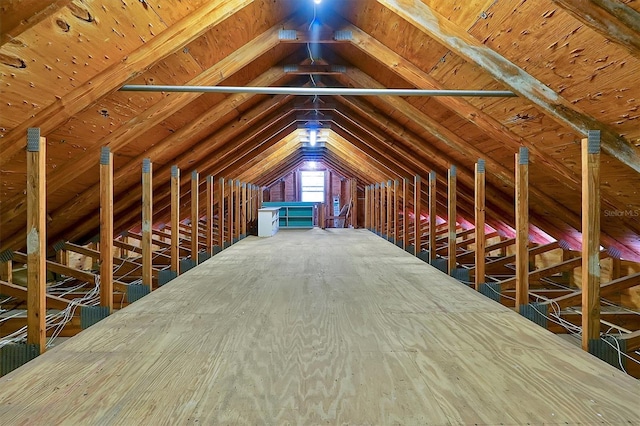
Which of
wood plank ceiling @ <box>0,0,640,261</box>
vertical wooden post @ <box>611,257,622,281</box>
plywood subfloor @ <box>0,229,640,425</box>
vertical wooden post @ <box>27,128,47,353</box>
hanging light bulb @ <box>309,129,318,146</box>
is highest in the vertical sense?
hanging light bulb @ <box>309,129,318,146</box>

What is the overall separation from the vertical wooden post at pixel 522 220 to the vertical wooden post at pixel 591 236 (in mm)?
739

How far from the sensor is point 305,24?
3.41 m

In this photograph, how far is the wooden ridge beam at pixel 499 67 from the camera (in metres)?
2.34

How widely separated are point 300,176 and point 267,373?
13.9 metres

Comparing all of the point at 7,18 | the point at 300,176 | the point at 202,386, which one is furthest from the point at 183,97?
the point at 300,176

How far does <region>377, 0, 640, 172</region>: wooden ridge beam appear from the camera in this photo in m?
2.34

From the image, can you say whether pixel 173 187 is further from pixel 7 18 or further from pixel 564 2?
pixel 564 2

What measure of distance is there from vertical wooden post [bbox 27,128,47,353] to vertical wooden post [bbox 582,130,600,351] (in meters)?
3.45

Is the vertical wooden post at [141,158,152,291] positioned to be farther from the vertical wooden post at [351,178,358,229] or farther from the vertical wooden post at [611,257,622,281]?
the vertical wooden post at [351,178,358,229]

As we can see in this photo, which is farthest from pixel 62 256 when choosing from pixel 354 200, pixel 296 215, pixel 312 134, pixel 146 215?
pixel 354 200

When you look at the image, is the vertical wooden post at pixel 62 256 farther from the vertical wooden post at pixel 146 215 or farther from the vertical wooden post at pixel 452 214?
the vertical wooden post at pixel 452 214

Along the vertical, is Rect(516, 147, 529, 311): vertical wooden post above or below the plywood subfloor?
above

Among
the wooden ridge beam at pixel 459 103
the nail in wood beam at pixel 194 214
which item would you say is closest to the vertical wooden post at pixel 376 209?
the nail in wood beam at pixel 194 214

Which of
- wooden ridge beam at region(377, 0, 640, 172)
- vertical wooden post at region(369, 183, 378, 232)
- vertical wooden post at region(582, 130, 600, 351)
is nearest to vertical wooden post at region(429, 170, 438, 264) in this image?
wooden ridge beam at region(377, 0, 640, 172)
